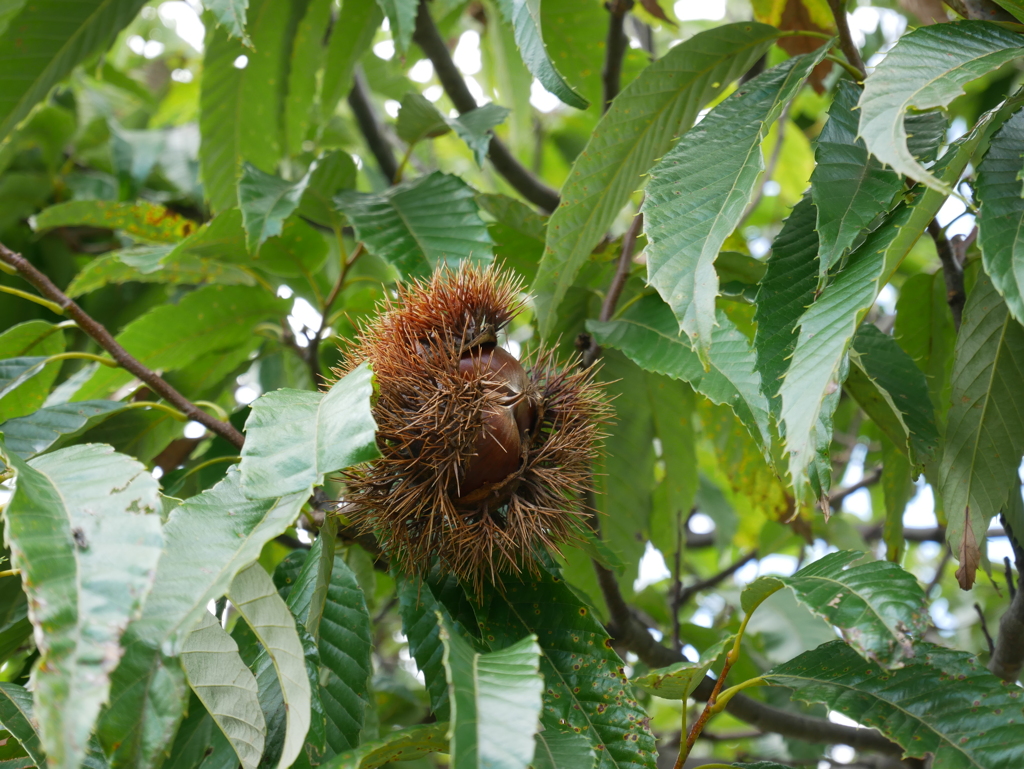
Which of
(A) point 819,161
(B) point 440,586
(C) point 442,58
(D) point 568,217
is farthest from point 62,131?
(A) point 819,161

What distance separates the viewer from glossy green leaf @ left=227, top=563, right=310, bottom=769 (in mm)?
697

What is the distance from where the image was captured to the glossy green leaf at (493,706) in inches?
23.7

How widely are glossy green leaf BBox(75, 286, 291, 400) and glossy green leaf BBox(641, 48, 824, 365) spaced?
2.92 feet

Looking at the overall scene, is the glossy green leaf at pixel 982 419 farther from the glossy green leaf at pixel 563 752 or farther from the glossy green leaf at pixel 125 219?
the glossy green leaf at pixel 125 219

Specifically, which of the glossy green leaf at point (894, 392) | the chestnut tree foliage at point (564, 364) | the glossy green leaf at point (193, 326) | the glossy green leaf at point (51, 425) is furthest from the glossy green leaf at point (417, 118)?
the glossy green leaf at point (894, 392)

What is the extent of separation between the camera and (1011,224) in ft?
2.57

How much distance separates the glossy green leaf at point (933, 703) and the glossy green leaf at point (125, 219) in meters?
1.53

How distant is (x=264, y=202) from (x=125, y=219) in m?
0.70

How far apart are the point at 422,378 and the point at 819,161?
517mm

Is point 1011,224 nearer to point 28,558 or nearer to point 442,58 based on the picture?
point 28,558

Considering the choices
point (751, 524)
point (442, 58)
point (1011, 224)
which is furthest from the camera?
point (751, 524)

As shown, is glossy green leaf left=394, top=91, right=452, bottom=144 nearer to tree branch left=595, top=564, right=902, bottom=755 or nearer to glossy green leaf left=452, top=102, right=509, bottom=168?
glossy green leaf left=452, top=102, right=509, bottom=168

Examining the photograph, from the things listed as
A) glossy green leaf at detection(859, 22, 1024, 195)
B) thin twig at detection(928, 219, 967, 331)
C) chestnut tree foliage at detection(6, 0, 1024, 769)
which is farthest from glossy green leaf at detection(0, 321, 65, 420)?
thin twig at detection(928, 219, 967, 331)

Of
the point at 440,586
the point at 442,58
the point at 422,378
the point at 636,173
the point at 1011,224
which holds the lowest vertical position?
the point at 440,586
